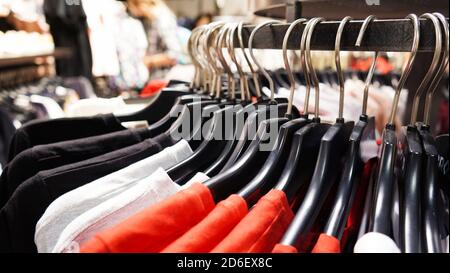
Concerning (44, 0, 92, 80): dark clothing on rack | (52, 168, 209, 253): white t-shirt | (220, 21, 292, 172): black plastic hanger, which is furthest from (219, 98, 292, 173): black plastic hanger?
(44, 0, 92, 80): dark clothing on rack

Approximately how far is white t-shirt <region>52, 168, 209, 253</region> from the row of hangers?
2.0 inches

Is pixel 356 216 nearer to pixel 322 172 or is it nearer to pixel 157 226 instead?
pixel 322 172

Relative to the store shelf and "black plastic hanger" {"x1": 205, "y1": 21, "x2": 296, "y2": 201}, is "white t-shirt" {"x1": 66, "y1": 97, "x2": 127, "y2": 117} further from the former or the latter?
the store shelf

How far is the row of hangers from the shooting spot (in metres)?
0.37

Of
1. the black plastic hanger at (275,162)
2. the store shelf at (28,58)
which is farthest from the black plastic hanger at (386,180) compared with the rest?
the store shelf at (28,58)

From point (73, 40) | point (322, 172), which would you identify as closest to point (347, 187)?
point (322, 172)

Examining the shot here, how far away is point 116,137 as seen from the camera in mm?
534

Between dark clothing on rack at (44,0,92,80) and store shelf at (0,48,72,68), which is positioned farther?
dark clothing on rack at (44,0,92,80)

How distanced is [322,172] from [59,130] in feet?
1.41

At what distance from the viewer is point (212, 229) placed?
314 mm

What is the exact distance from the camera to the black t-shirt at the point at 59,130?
1.89 ft

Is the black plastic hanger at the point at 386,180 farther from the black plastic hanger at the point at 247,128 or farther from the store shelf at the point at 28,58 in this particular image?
the store shelf at the point at 28,58

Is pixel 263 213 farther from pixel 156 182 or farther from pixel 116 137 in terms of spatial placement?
pixel 116 137
